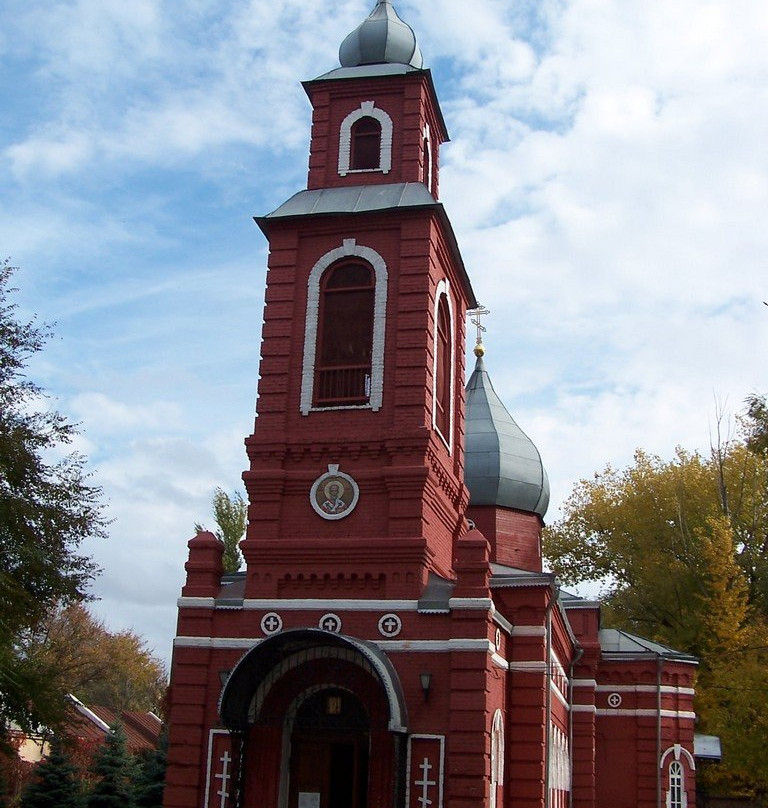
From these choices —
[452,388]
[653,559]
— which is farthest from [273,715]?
[653,559]

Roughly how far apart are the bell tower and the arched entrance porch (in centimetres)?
112

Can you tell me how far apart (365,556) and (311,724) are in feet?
8.12

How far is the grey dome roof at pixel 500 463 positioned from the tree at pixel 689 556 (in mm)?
6518

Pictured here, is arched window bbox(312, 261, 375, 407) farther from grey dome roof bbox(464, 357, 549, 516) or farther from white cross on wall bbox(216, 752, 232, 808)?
grey dome roof bbox(464, 357, 549, 516)

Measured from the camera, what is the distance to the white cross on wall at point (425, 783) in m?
13.9

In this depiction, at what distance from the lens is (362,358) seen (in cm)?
1684

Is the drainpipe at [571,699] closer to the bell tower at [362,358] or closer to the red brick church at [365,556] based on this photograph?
the red brick church at [365,556]

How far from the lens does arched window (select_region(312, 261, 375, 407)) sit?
16672 millimetres

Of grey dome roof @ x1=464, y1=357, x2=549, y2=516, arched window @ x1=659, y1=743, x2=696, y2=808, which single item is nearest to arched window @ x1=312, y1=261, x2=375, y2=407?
grey dome roof @ x1=464, y1=357, x2=549, y2=516

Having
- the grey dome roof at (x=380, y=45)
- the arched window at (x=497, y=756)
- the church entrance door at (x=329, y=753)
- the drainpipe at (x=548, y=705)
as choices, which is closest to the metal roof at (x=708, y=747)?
the drainpipe at (x=548, y=705)

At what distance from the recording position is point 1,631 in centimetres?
1566

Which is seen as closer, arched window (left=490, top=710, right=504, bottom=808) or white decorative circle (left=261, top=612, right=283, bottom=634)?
arched window (left=490, top=710, right=504, bottom=808)

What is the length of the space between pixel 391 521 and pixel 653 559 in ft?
Result: 65.2

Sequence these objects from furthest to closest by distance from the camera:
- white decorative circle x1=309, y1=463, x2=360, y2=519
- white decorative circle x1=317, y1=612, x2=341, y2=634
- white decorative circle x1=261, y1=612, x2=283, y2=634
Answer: white decorative circle x1=309, y1=463, x2=360, y2=519 < white decorative circle x1=261, y1=612, x2=283, y2=634 < white decorative circle x1=317, y1=612, x2=341, y2=634
